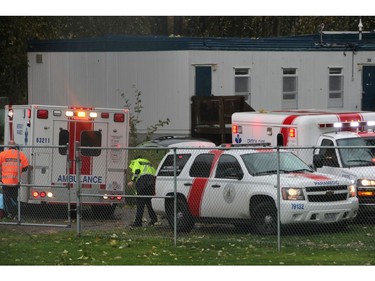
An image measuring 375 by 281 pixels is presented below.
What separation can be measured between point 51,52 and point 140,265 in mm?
23752

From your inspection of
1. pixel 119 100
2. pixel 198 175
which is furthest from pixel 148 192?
Result: pixel 119 100

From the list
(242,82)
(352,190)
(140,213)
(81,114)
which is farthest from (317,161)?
(242,82)

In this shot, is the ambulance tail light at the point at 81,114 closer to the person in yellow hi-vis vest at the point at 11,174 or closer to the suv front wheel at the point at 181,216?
the person in yellow hi-vis vest at the point at 11,174

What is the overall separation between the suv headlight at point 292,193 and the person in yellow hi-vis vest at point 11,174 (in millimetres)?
6059

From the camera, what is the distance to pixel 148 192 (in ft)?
68.1

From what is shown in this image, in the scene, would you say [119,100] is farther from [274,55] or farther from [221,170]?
[221,170]

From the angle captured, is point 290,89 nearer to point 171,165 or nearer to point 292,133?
point 292,133

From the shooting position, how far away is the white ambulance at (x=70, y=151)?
870 inches

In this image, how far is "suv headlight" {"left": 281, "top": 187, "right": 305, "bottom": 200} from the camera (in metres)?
18.5

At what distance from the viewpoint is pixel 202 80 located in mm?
36281

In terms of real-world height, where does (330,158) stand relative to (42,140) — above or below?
below

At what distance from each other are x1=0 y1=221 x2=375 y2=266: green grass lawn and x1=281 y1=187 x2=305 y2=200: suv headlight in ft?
2.38

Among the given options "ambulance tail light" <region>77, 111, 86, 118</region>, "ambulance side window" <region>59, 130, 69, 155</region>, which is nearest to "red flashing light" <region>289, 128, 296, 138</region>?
"ambulance tail light" <region>77, 111, 86, 118</region>

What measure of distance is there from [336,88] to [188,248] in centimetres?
2360
